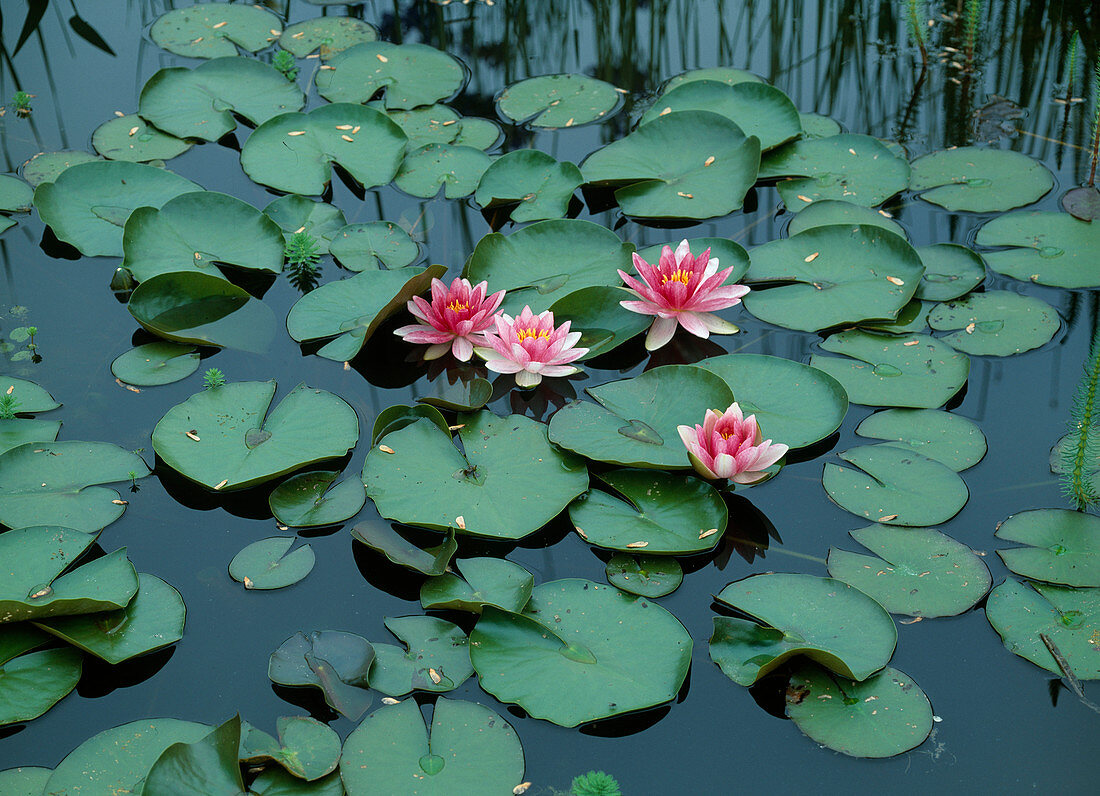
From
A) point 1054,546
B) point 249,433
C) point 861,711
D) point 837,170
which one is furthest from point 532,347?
point 837,170

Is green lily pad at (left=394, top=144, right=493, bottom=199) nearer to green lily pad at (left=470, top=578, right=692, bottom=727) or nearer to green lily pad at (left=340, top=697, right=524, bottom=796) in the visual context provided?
green lily pad at (left=470, top=578, right=692, bottom=727)

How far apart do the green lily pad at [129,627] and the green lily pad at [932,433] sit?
78.4 inches

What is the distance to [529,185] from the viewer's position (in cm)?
360

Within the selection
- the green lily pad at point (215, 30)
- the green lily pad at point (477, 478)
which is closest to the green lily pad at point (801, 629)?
the green lily pad at point (477, 478)

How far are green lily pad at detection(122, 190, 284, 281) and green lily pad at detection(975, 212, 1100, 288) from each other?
2.69m

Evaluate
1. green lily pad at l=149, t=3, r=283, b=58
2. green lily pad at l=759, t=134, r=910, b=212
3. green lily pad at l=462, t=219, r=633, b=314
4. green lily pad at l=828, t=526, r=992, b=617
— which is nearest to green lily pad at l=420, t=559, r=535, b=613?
green lily pad at l=828, t=526, r=992, b=617

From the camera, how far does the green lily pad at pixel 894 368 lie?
9.01 feet

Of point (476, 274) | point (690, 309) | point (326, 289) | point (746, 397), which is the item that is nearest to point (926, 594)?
point (746, 397)

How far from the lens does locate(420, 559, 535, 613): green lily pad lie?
7.10ft

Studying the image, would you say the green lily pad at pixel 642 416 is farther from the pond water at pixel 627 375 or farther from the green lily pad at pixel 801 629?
the green lily pad at pixel 801 629

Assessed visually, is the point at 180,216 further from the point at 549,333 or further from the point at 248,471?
the point at 549,333

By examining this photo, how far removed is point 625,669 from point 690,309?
1.35m

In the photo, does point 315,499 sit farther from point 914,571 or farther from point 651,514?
point 914,571

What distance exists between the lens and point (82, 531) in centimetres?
240
